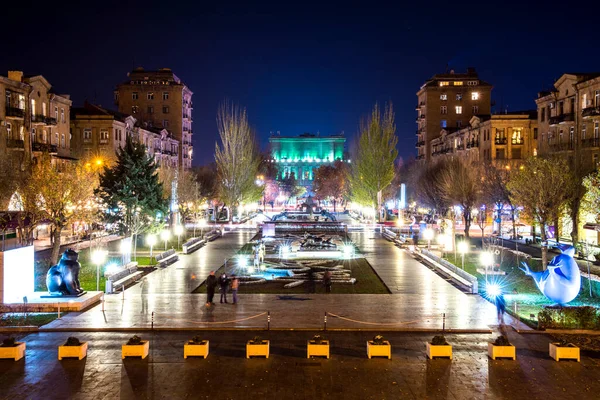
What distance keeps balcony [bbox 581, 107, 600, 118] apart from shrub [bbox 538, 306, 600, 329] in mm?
31387

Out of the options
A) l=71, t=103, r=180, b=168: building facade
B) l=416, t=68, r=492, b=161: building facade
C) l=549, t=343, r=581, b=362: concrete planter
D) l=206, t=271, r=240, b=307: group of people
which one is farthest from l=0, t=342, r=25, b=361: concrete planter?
l=416, t=68, r=492, b=161: building facade

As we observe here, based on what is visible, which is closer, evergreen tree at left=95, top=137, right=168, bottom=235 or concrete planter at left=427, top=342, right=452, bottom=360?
concrete planter at left=427, top=342, right=452, bottom=360

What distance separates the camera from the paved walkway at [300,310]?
20344mm

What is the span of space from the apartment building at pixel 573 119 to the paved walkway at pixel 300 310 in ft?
74.2

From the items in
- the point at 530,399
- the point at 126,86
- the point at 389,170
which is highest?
the point at 126,86

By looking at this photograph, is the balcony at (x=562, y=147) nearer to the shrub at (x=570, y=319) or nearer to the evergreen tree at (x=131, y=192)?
the shrub at (x=570, y=319)

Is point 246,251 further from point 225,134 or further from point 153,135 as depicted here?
point 153,135

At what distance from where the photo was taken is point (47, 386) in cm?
1433

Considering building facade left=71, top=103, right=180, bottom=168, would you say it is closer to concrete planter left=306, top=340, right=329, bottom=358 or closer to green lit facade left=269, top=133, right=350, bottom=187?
concrete planter left=306, top=340, right=329, bottom=358

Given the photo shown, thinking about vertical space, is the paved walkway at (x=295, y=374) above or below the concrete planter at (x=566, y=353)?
below

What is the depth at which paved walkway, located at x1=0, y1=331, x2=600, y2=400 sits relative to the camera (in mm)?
13859

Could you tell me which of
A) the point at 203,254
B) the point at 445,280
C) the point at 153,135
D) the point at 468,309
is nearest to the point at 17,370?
the point at 468,309

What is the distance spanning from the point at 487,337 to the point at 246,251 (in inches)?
1035

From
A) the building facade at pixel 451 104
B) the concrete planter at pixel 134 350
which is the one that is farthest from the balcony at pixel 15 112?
the building facade at pixel 451 104
